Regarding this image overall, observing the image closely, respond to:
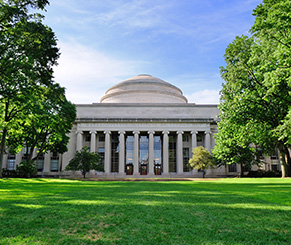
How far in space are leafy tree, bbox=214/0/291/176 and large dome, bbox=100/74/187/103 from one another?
40789mm

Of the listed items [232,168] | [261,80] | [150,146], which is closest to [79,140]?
[150,146]

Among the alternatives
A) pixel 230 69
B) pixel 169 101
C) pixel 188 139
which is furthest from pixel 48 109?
pixel 169 101

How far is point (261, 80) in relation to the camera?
78.4 ft

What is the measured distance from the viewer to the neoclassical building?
2276 inches

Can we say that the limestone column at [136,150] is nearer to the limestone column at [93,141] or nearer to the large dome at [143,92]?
the limestone column at [93,141]

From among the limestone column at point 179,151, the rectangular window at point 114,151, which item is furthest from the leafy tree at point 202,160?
Result: the rectangular window at point 114,151

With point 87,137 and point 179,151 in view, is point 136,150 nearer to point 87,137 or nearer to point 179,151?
point 179,151

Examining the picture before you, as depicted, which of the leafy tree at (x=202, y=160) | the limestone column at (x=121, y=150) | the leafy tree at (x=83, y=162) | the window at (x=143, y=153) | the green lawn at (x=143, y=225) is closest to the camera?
the green lawn at (x=143, y=225)

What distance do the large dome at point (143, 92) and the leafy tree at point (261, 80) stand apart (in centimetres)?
4079

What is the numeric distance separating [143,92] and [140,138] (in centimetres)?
1512

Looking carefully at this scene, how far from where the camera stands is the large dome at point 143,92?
69.2 meters

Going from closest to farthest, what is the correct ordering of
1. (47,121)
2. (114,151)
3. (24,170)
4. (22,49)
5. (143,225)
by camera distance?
(143,225) → (22,49) → (47,121) → (24,170) → (114,151)

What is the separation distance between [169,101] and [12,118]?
4792cm

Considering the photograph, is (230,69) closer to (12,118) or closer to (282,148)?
(282,148)
